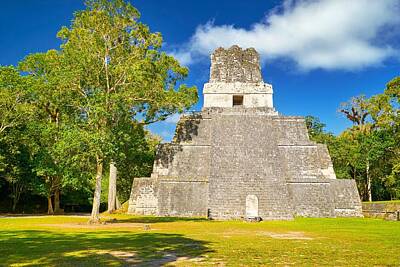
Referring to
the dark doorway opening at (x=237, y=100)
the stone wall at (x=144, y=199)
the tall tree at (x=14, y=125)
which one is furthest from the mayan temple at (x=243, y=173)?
the tall tree at (x=14, y=125)

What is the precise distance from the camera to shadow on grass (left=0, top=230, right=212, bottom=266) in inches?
227

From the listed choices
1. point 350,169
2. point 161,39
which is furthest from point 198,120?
point 350,169

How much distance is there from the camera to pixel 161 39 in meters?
17.6

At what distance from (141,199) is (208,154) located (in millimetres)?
4112

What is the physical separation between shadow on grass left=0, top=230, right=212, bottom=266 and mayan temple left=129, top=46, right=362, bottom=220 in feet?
26.2

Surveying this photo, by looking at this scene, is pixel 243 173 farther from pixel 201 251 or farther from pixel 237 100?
pixel 201 251

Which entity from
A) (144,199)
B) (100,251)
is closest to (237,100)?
(144,199)

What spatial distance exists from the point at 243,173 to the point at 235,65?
38.4ft

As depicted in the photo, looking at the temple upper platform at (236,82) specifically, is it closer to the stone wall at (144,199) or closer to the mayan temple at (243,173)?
the mayan temple at (243,173)

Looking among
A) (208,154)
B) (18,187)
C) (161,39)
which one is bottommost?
(18,187)

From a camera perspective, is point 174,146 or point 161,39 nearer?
point 161,39

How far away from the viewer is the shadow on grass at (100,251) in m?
5.78

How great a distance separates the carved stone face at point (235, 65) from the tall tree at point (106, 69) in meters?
10.6

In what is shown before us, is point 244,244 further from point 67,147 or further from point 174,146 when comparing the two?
point 174,146
